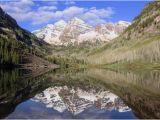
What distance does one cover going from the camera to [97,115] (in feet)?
144

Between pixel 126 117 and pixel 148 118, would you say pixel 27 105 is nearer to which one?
pixel 126 117

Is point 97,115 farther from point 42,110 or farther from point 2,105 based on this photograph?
point 2,105

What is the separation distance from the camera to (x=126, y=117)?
42.2m

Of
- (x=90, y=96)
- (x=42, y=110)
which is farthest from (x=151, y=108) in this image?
(x=90, y=96)

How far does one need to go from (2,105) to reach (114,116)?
50.8 feet

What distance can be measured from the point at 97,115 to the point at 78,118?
3.52 metres

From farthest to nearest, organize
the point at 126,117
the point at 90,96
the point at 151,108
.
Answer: the point at 90,96, the point at 151,108, the point at 126,117

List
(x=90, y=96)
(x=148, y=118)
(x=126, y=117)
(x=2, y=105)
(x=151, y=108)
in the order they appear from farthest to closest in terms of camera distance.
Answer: (x=90, y=96) < (x=2, y=105) < (x=151, y=108) < (x=126, y=117) < (x=148, y=118)

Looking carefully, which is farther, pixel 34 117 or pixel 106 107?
pixel 106 107

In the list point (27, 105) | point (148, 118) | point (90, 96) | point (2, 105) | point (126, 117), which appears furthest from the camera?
point (90, 96)

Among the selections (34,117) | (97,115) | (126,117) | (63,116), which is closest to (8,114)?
(34,117)

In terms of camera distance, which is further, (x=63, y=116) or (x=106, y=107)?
(x=106, y=107)

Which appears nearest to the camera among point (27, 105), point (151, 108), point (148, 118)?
point (148, 118)

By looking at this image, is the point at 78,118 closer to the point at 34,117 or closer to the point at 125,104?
the point at 34,117
